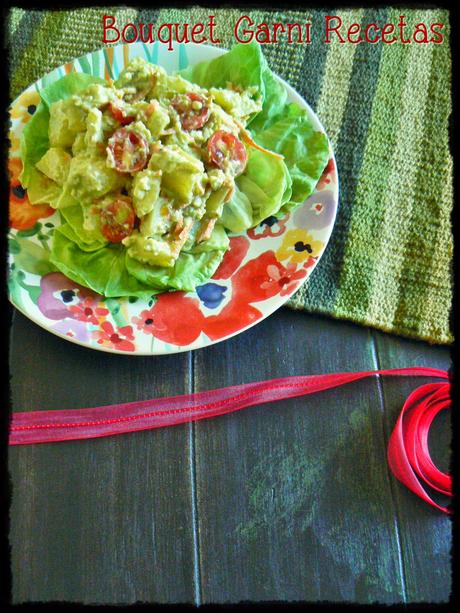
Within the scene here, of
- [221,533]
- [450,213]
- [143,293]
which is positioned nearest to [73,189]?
[143,293]

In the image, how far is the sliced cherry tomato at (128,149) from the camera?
1282 mm

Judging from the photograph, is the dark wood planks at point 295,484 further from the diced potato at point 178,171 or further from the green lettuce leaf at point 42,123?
the green lettuce leaf at point 42,123

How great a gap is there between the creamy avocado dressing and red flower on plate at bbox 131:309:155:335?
0.34ft

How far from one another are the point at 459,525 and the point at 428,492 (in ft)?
0.27

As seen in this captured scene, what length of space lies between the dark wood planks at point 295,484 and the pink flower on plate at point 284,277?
113 millimetres

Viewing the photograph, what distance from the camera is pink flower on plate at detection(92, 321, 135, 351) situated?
4.17 ft

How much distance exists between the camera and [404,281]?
148 cm

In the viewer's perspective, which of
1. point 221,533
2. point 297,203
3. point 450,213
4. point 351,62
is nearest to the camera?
point 221,533

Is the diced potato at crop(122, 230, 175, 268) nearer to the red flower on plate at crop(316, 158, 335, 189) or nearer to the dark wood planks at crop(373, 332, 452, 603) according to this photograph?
the red flower on plate at crop(316, 158, 335, 189)

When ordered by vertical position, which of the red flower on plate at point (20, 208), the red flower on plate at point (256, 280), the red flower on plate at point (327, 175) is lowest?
the red flower on plate at point (256, 280)

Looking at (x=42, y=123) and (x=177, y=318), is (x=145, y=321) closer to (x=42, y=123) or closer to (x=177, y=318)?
(x=177, y=318)

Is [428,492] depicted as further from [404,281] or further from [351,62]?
[351,62]

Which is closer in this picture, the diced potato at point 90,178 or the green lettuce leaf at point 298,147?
the diced potato at point 90,178

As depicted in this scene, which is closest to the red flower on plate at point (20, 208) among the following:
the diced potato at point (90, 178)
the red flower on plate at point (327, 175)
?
the diced potato at point (90, 178)
